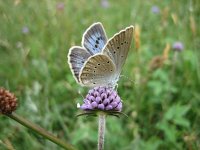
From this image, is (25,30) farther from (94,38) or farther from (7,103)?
(7,103)

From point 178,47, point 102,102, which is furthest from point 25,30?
point 102,102

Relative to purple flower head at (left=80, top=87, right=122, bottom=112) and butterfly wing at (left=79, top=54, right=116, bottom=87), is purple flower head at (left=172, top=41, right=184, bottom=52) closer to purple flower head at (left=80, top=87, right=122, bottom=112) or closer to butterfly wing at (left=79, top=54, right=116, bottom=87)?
butterfly wing at (left=79, top=54, right=116, bottom=87)

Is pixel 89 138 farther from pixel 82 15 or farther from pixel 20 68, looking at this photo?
pixel 82 15

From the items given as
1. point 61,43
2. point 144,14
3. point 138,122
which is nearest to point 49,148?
point 138,122

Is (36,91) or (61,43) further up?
(61,43)

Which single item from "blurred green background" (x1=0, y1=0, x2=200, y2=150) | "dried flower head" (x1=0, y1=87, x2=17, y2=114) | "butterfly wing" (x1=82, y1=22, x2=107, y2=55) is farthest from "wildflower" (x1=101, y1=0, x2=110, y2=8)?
"dried flower head" (x1=0, y1=87, x2=17, y2=114)

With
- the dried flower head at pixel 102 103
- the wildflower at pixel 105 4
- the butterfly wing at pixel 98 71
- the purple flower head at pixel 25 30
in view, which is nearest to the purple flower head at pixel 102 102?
the dried flower head at pixel 102 103

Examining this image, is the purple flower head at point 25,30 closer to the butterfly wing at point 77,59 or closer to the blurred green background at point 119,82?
the blurred green background at point 119,82
